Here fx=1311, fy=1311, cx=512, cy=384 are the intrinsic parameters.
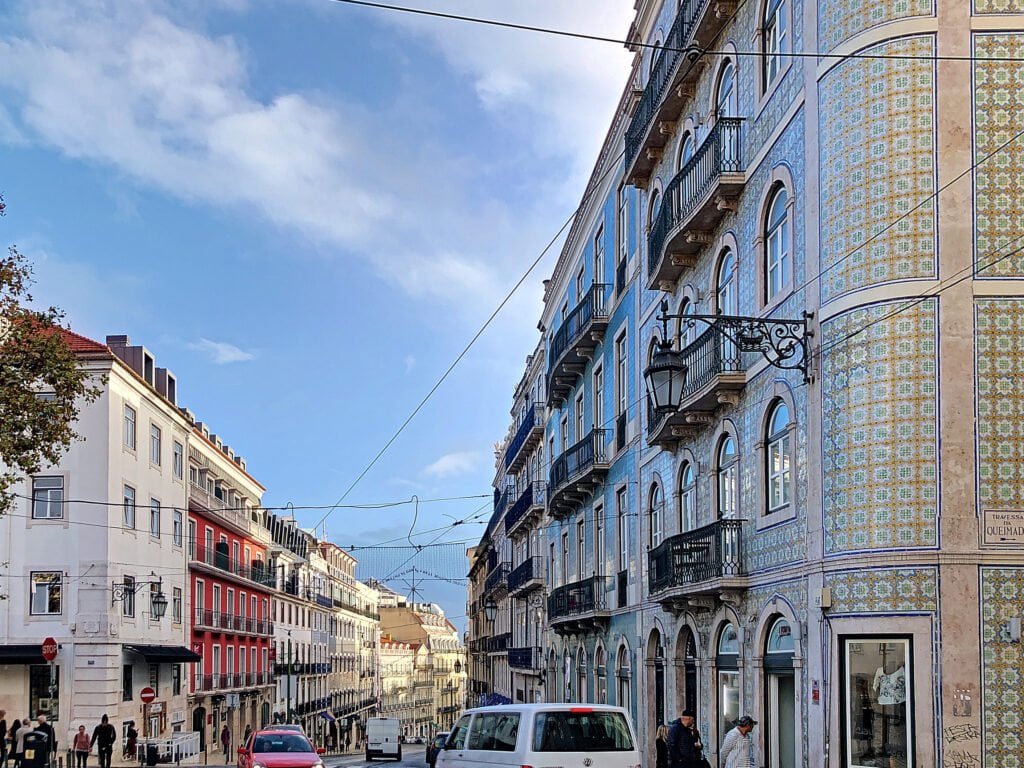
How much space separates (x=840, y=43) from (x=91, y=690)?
3374 centimetres

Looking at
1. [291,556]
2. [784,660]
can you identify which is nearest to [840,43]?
[784,660]

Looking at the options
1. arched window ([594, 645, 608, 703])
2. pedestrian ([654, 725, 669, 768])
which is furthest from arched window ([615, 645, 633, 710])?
pedestrian ([654, 725, 669, 768])

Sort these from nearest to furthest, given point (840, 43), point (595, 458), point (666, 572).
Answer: point (840, 43), point (666, 572), point (595, 458)

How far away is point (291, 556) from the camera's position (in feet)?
276

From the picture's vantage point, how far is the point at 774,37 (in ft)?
66.9

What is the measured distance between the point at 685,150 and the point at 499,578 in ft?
156

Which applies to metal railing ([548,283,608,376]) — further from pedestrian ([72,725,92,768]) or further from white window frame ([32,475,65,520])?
pedestrian ([72,725,92,768])

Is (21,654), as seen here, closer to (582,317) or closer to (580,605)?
(580,605)

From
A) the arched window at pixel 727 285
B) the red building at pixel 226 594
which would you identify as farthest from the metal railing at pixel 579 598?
the red building at pixel 226 594

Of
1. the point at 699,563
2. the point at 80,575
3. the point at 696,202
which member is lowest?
the point at 80,575

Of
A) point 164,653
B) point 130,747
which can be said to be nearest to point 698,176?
point 130,747

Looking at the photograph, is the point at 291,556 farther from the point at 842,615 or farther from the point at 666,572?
the point at 842,615

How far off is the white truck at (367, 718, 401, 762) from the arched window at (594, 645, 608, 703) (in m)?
30.4

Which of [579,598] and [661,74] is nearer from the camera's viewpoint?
[661,74]
